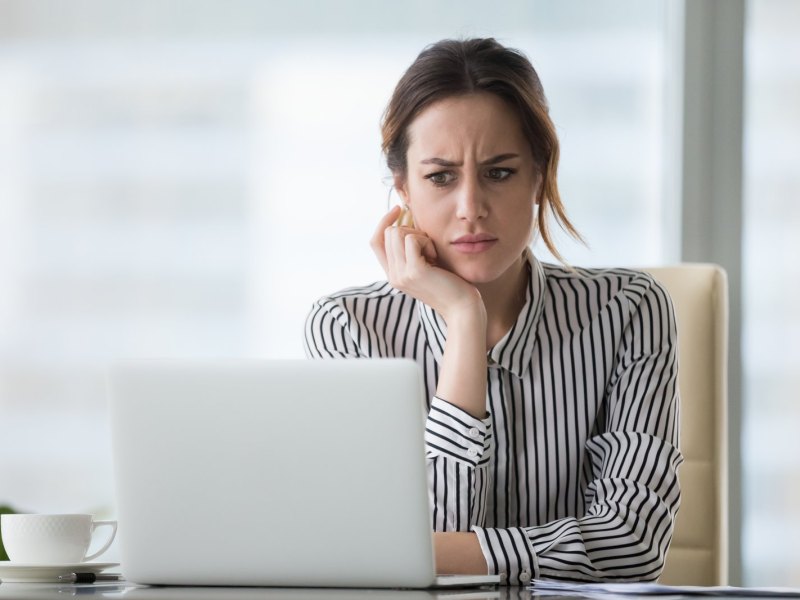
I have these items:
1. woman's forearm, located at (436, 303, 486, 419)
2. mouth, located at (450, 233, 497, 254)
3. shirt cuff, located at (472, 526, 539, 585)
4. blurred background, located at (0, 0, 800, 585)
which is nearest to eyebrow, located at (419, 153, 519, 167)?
mouth, located at (450, 233, 497, 254)

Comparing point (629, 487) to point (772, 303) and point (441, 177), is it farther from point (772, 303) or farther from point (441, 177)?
point (772, 303)

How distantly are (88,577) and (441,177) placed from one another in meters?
0.81

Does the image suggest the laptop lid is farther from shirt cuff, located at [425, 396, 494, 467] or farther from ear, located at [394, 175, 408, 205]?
ear, located at [394, 175, 408, 205]

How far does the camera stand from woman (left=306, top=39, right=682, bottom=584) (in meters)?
1.51

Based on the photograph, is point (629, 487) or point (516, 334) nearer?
point (629, 487)

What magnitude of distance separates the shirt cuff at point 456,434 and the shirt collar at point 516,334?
0.59 ft

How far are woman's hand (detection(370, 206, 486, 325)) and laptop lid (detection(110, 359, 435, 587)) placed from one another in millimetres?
632

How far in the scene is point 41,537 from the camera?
3.67ft

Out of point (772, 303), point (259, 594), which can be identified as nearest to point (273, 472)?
point (259, 594)

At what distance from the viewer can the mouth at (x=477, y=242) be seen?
154cm

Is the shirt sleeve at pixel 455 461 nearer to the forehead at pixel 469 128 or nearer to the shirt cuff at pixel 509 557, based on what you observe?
the shirt cuff at pixel 509 557

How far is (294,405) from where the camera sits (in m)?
0.89

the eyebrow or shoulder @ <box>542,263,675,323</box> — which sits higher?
the eyebrow

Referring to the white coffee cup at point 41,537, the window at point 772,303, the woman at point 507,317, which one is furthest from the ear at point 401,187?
the window at point 772,303
